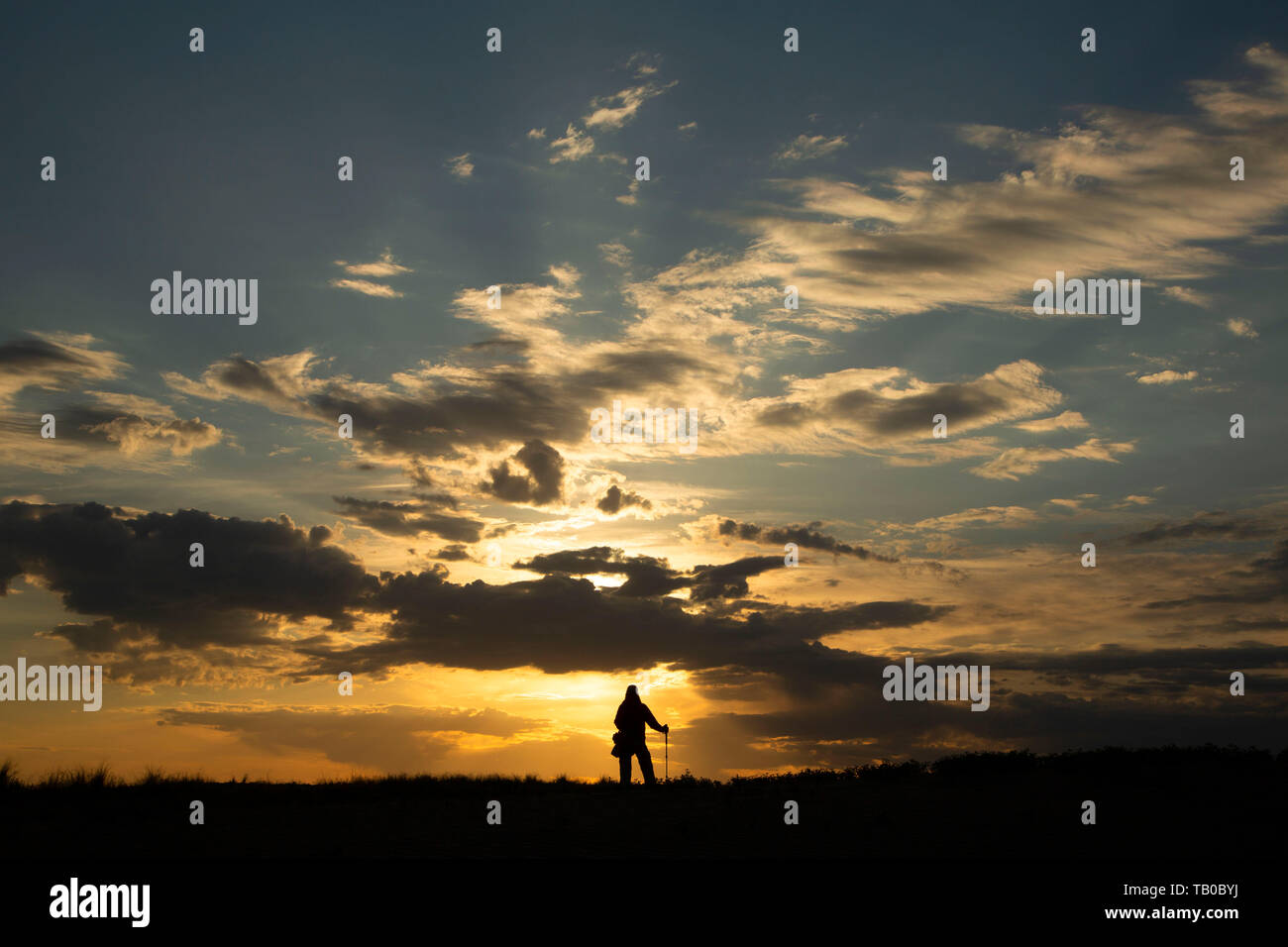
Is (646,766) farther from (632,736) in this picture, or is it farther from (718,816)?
(718,816)

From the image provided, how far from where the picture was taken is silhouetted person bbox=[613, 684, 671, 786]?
21.8 metres

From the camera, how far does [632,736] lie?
857 inches

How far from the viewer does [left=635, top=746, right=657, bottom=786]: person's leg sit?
71.3 ft

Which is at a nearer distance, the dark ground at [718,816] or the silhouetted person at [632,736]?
the dark ground at [718,816]

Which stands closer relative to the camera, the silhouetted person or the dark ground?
the dark ground

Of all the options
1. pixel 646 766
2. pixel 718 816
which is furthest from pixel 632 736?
pixel 718 816

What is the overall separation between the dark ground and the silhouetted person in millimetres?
449

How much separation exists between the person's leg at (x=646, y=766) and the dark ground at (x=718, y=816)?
40 cm

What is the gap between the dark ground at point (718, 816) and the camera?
1275cm
